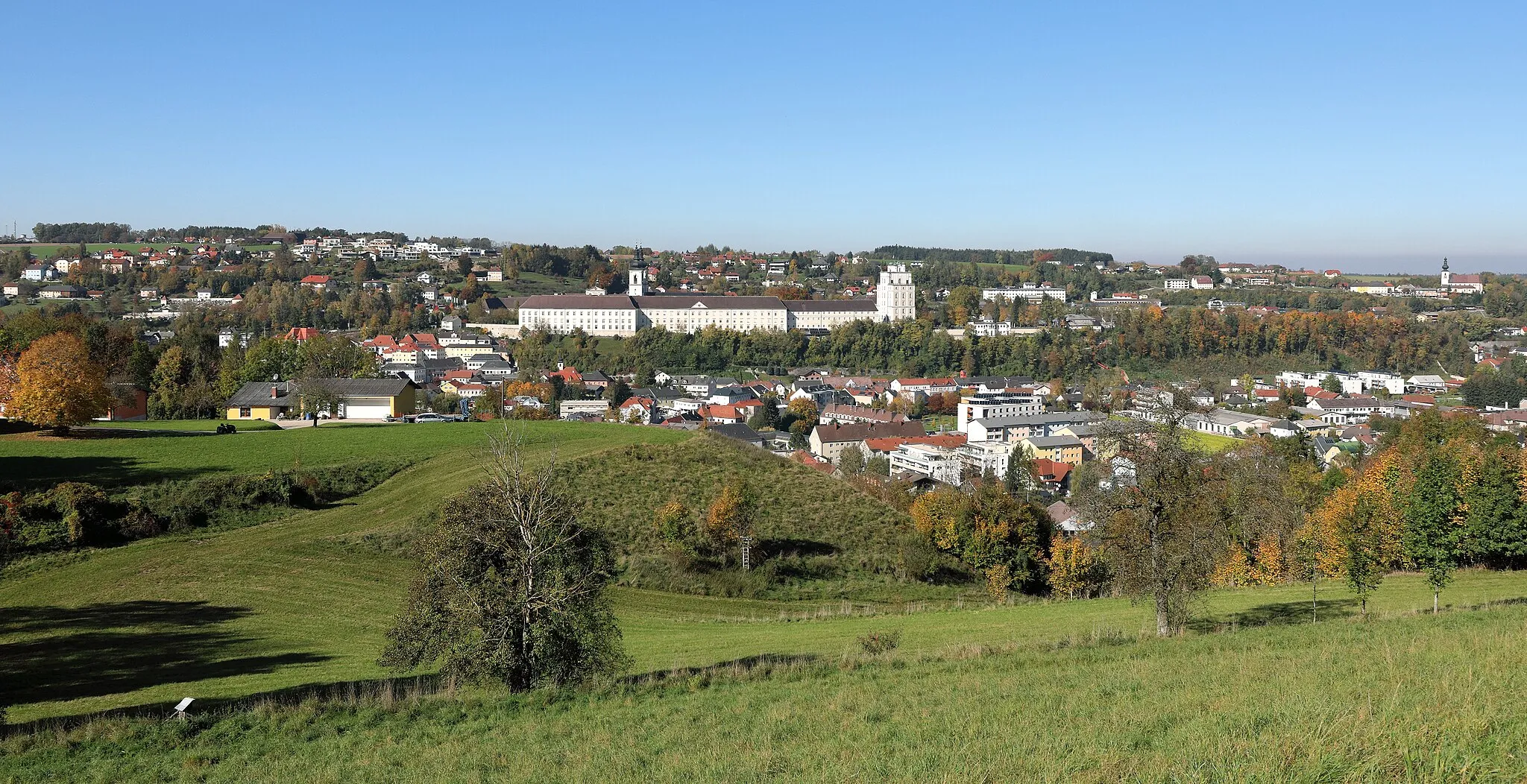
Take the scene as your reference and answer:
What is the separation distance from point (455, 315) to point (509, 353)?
74.5ft

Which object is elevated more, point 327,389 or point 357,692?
point 327,389

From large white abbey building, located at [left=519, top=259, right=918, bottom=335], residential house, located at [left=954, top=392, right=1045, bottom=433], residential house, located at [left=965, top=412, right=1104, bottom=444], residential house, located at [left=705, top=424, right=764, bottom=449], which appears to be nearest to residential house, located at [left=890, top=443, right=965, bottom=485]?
residential house, located at [left=965, top=412, right=1104, bottom=444]

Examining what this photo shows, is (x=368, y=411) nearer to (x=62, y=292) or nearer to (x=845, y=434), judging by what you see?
(x=845, y=434)

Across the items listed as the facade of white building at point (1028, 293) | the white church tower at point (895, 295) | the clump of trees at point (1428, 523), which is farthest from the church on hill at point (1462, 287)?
the clump of trees at point (1428, 523)

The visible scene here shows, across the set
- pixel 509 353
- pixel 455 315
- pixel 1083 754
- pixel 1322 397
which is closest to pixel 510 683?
pixel 1083 754

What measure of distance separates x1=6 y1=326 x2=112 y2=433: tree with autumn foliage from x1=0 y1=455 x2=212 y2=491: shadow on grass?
2.71m

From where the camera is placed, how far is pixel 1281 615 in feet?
57.4

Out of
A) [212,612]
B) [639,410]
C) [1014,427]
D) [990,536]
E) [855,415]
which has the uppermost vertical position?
[212,612]

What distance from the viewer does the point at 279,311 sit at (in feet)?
372

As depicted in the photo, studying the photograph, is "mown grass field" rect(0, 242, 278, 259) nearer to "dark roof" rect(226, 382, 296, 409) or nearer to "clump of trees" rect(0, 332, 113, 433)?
"dark roof" rect(226, 382, 296, 409)

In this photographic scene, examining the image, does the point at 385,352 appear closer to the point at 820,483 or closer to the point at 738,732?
the point at 820,483

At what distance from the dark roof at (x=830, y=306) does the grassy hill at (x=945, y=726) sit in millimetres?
125918

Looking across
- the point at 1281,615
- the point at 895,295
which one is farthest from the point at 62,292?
the point at 1281,615

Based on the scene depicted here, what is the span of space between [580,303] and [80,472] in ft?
342
